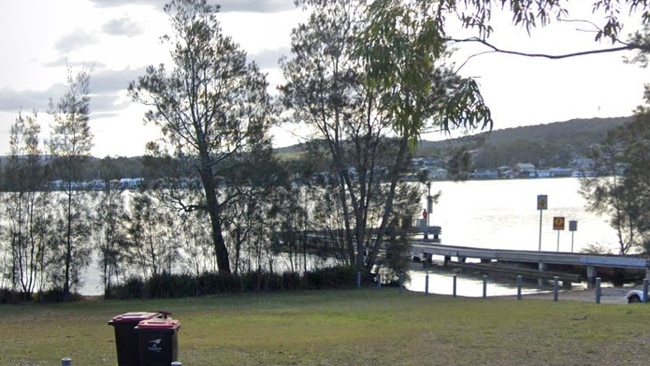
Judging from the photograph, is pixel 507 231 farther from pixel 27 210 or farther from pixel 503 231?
pixel 27 210

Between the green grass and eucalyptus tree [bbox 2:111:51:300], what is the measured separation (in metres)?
9.69

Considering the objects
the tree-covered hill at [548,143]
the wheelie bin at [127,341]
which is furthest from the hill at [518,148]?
the wheelie bin at [127,341]

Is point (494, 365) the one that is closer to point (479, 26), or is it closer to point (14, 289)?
point (479, 26)

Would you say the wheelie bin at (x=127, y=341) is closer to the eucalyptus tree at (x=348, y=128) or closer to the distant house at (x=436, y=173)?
the eucalyptus tree at (x=348, y=128)

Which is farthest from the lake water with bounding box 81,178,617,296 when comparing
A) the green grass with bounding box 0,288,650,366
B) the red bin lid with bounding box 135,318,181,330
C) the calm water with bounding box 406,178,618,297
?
the red bin lid with bounding box 135,318,181,330

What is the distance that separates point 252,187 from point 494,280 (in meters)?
16.3

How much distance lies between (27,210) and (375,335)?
23.8m

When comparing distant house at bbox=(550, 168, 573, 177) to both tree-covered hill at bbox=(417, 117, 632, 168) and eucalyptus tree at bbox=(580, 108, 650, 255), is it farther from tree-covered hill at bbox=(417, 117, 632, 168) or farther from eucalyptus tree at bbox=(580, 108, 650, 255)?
eucalyptus tree at bbox=(580, 108, 650, 255)

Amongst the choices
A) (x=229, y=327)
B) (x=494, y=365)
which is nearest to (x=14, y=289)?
(x=229, y=327)

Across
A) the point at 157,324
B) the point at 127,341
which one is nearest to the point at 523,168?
the point at 127,341

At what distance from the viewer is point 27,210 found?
34.4 metres

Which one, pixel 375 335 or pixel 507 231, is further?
pixel 507 231

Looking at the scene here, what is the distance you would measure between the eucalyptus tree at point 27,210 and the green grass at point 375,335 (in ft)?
31.8

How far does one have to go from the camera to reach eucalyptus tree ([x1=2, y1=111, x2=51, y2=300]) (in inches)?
1340
